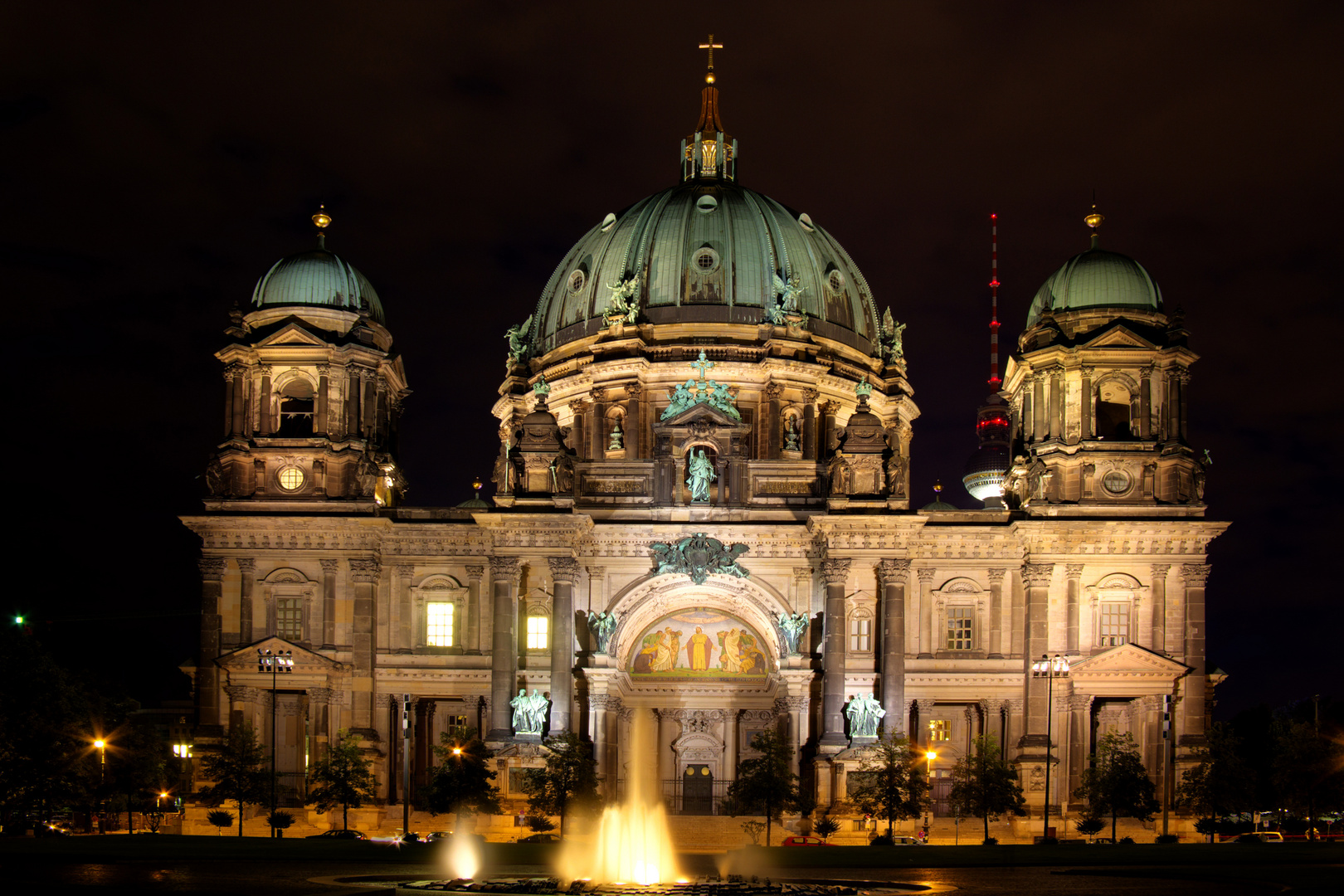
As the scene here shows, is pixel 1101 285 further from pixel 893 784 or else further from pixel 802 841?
pixel 802 841

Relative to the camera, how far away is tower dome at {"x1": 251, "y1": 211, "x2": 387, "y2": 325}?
77438 mm

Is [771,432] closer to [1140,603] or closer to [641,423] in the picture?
[641,423]

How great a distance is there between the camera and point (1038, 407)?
3046 inches

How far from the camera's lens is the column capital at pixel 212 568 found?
74.0 m

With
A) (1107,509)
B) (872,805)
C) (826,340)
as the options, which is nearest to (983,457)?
(826,340)

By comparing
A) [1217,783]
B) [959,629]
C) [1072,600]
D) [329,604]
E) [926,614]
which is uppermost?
[1072,600]

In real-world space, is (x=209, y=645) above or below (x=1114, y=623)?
below

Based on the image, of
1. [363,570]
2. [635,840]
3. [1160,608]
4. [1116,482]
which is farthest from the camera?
[1116,482]

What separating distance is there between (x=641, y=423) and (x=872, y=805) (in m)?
24.7

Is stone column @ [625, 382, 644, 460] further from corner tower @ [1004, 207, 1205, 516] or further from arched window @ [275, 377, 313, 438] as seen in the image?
corner tower @ [1004, 207, 1205, 516]

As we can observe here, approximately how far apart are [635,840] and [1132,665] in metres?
28.3

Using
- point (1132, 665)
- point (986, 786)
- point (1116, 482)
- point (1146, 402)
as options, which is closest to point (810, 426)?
point (1116, 482)

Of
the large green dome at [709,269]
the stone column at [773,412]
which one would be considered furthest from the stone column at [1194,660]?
the large green dome at [709,269]

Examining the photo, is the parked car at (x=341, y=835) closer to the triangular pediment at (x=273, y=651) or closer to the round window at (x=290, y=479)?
the triangular pediment at (x=273, y=651)
